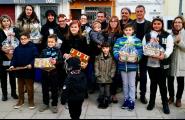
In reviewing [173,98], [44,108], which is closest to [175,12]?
[173,98]

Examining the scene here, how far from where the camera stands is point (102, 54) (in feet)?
26.1

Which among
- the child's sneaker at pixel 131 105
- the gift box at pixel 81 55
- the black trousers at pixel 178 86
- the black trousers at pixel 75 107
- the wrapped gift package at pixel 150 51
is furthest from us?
the black trousers at pixel 178 86

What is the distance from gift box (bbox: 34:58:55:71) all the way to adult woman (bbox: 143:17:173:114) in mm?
1943

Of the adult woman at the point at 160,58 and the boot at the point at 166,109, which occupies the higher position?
the adult woman at the point at 160,58

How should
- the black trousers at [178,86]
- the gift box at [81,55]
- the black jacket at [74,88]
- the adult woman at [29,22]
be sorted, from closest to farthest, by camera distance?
the black jacket at [74,88] < the gift box at [81,55] < the black trousers at [178,86] < the adult woman at [29,22]

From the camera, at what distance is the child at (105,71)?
7.89 metres

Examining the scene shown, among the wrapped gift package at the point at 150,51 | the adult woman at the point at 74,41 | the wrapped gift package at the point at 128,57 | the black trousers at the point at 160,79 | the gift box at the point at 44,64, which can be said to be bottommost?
the black trousers at the point at 160,79

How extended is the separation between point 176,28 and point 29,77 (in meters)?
3.17

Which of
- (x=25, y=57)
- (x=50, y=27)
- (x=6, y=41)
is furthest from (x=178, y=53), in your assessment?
(x=6, y=41)

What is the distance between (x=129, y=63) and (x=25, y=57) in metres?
2.12

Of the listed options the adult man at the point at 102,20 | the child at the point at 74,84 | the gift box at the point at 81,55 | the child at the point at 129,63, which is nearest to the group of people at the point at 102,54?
the child at the point at 129,63

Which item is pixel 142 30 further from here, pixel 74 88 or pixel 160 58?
pixel 74 88

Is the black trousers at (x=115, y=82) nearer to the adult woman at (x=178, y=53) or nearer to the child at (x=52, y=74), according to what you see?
the adult woman at (x=178, y=53)

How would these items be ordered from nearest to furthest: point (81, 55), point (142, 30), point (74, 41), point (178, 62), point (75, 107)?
point (75, 107) → point (178, 62) → point (81, 55) → point (74, 41) → point (142, 30)
